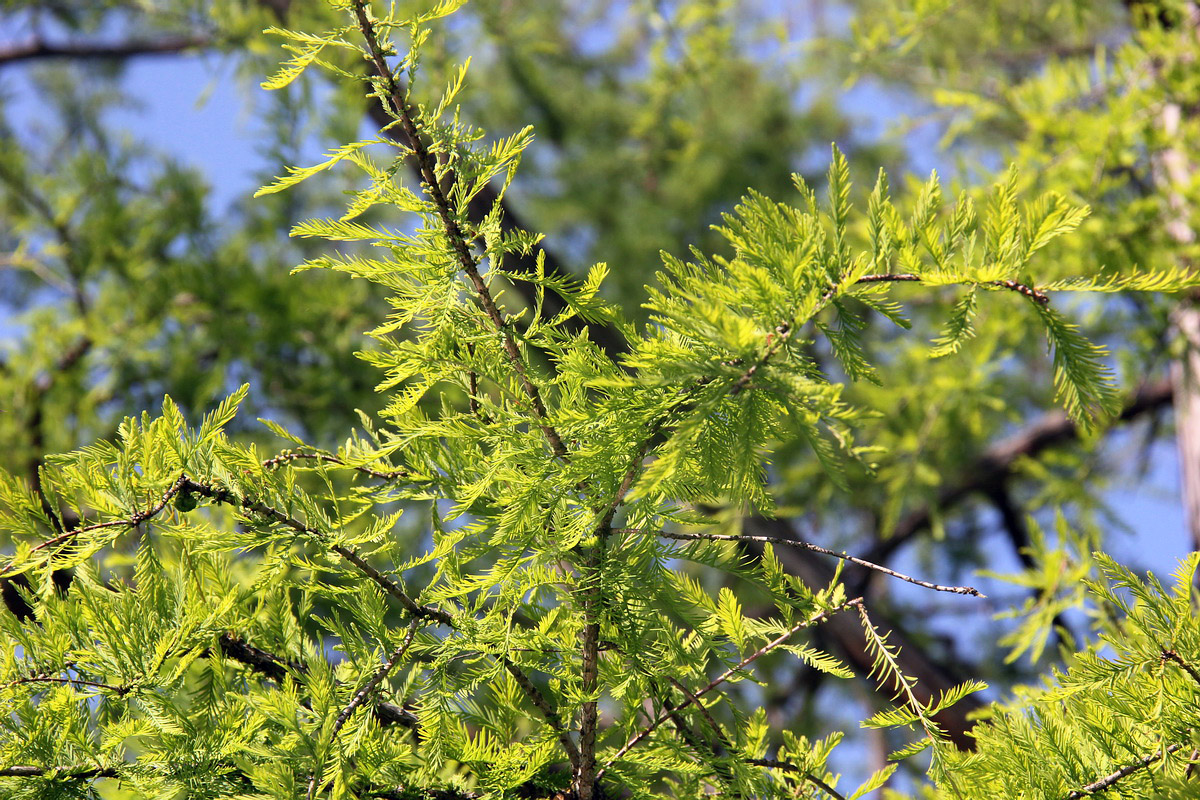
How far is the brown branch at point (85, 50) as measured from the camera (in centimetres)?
317

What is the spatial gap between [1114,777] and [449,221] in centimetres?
70

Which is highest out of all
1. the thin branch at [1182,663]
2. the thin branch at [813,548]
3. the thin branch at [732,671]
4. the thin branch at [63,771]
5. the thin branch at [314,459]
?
the thin branch at [314,459]

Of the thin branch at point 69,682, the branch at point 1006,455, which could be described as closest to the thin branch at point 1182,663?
the thin branch at point 69,682

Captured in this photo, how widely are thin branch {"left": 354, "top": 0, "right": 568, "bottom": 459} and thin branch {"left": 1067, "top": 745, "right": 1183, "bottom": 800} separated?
51 centimetres

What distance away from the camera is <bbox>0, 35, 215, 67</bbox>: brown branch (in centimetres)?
317

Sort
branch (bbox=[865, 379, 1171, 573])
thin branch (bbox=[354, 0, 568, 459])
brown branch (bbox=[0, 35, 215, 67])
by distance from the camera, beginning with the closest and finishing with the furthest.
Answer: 1. thin branch (bbox=[354, 0, 568, 459])
2. branch (bbox=[865, 379, 1171, 573])
3. brown branch (bbox=[0, 35, 215, 67])

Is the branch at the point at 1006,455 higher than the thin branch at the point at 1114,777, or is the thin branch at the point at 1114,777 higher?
the thin branch at the point at 1114,777

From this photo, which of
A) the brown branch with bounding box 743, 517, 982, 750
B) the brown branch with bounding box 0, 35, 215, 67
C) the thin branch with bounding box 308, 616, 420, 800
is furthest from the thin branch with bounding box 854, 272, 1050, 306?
the brown branch with bounding box 0, 35, 215, 67

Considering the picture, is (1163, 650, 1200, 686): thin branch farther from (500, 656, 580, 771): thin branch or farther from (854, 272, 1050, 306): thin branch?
(500, 656, 580, 771): thin branch

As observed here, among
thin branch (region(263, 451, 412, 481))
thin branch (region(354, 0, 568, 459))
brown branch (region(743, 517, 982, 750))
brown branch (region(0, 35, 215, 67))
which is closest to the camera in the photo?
thin branch (region(354, 0, 568, 459))

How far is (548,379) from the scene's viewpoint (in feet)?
2.26


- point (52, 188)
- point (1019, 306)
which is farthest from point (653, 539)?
point (52, 188)

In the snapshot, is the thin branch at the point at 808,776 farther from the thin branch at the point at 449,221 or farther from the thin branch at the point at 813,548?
the thin branch at the point at 449,221

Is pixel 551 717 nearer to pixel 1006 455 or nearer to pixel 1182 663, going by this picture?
pixel 1182 663
